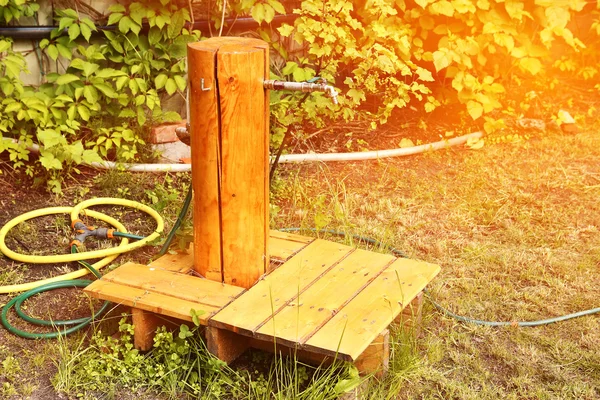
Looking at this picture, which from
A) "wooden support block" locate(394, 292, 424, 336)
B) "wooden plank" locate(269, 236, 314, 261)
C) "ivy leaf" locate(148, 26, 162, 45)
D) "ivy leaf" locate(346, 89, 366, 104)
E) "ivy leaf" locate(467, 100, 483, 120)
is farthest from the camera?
"ivy leaf" locate(467, 100, 483, 120)

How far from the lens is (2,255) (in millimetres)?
3822

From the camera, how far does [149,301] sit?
293cm

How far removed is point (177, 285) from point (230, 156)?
1.88 ft

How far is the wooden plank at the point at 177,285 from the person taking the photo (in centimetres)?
297

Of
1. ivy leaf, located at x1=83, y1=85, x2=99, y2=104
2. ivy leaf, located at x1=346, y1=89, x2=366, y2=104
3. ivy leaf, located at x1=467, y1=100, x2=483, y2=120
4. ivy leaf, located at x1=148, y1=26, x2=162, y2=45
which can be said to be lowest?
ivy leaf, located at x1=467, y1=100, x2=483, y2=120

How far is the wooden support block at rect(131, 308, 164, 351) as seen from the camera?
2.97 meters

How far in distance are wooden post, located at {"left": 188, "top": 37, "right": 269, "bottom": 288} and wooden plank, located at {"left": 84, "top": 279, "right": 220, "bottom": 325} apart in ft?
0.84

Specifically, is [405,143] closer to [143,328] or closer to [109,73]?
[109,73]

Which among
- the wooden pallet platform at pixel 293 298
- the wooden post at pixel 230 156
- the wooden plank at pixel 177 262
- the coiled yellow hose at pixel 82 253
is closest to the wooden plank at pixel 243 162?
the wooden post at pixel 230 156

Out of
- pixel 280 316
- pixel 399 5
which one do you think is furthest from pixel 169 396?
pixel 399 5

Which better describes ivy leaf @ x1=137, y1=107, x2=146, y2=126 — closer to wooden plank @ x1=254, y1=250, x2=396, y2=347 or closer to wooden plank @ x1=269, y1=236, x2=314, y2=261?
wooden plank @ x1=269, y1=236, x2=314, y2=261

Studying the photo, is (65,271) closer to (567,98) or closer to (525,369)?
(525,369)

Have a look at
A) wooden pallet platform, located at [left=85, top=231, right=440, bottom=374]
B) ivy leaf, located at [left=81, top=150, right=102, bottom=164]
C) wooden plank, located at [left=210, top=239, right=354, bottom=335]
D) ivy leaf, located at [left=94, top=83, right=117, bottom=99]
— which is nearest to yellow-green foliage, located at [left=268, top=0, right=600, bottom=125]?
ivy leaf, located at [left=94, top=83, right=117, bottom=99]

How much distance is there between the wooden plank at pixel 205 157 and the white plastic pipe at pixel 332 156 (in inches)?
60.5
